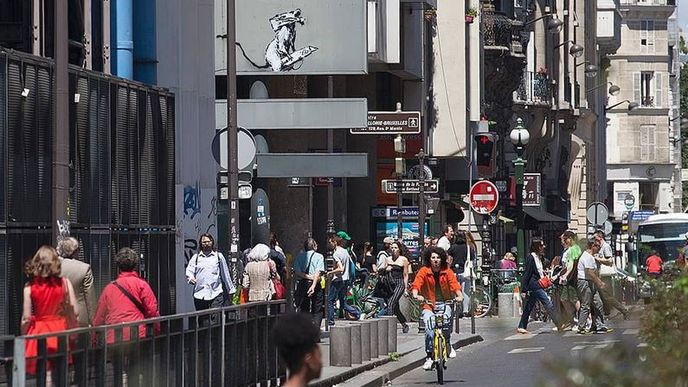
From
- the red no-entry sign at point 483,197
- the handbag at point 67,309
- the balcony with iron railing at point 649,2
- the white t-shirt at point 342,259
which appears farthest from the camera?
the balcony with iron railing at point 649,2

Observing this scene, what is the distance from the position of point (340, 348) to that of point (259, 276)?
19.8ft

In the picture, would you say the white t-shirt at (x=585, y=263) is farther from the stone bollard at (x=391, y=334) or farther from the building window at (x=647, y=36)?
the building window at (x=647, y=36)

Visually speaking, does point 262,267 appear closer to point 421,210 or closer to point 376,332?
point 376,332

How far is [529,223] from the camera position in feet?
210

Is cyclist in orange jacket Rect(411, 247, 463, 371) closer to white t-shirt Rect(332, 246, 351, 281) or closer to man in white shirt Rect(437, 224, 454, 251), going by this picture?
white t-shirt Rect(332, 246, 351, 281)

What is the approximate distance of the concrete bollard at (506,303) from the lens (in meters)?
34.4

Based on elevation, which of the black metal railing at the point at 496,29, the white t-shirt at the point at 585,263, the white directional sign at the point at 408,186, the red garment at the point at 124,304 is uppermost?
the black metal railing at the point at 496,29

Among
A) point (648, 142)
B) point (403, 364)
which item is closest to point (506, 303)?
point (403, 364)

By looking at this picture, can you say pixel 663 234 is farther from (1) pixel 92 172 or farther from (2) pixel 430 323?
(1) pixel 92 172

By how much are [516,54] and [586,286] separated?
28.8 meters

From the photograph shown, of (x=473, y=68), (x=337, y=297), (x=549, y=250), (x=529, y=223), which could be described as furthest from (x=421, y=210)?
(x=549, y=250)

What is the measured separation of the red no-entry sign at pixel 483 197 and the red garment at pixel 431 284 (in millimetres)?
14815

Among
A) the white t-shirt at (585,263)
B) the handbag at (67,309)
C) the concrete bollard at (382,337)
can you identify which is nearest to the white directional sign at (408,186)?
the white t-shirt at (585,263)

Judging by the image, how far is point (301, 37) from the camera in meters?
39.6
